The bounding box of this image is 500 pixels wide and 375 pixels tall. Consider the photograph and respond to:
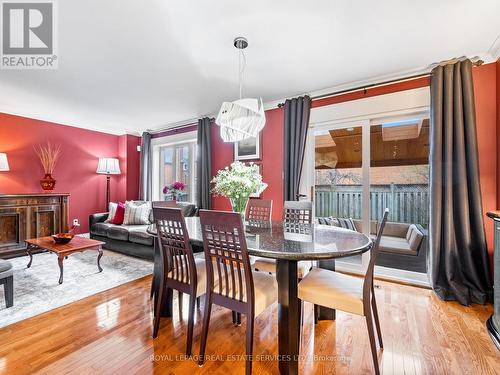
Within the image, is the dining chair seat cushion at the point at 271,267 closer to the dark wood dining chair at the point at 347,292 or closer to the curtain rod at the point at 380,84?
the dark wood dining chair at the point at 347,292

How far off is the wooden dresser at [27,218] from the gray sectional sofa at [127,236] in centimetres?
Result: 51

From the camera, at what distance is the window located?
16.9 ft

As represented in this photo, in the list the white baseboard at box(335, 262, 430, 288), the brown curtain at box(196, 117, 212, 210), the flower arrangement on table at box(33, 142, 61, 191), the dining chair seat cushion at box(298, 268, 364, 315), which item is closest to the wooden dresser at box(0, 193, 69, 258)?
the flower arrangement on table at box(33, 142, 61, 191)

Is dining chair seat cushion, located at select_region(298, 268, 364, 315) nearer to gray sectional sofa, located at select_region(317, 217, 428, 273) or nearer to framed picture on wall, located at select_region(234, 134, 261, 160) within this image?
gray sectional sofa, located at select_region(317, 217, 428, 273)

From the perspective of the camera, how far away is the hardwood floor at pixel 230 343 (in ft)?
5.18

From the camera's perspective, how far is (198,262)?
2174 mm

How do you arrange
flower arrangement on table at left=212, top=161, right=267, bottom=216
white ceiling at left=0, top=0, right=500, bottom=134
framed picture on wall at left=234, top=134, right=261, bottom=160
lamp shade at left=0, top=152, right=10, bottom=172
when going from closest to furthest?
white ceiling at left=0, top=0, right=500, bottom=134, flower arrangement on table at left=212, top=161, right=267, bottom=216, lamp shade at left=0, top=152, right=10, bottom=172, framed picture on wall at left=234, top=134, right=261, bottom=160

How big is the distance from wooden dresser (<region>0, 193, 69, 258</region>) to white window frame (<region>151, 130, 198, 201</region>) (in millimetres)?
1782

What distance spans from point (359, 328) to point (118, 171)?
→ 17.6 ft

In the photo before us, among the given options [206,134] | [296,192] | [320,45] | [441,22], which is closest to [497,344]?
[296,192]

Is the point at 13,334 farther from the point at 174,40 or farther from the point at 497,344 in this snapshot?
the point at 497,344

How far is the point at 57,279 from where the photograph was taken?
296cm

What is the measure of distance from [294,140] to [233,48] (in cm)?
156

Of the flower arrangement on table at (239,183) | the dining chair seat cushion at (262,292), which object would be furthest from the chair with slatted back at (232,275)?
the flower arrangement on table at (239,183)
